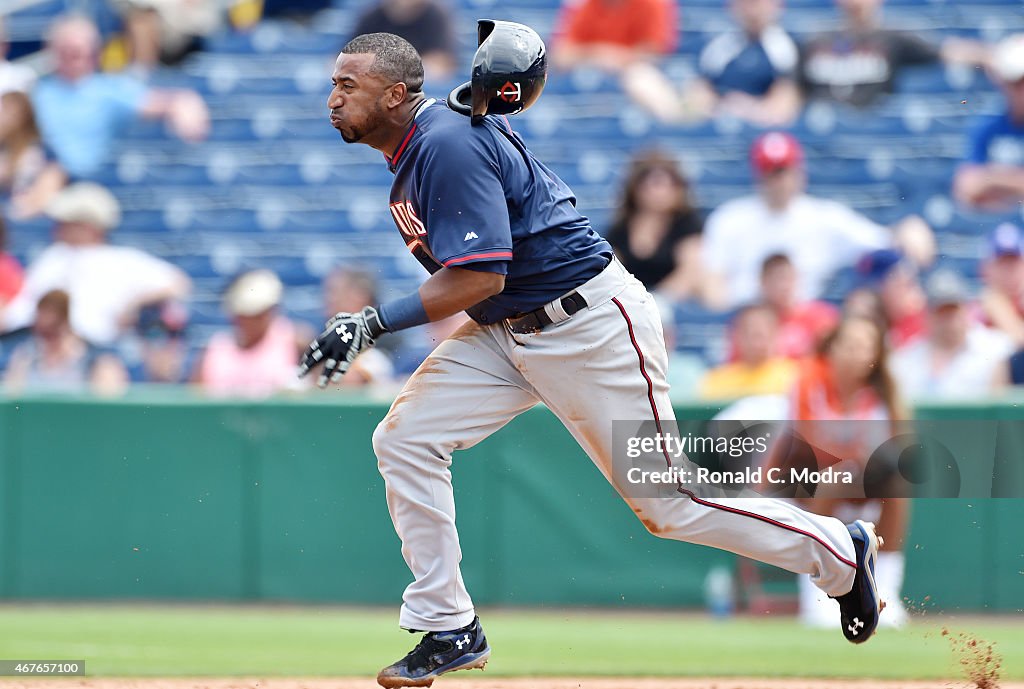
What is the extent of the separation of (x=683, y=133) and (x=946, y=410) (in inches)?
121

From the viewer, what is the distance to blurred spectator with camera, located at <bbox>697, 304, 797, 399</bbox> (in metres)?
7.04

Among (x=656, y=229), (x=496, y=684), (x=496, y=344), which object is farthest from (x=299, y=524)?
(x=496, y=344)

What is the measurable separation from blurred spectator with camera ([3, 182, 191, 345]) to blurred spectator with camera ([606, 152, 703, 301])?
2701mm

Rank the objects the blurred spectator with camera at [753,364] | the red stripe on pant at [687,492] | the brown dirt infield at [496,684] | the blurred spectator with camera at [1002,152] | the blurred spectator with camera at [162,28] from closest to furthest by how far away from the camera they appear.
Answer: the red stripe on pant at [687,492] → the brown dirt infield at [496,684] → the blurred spectator with camera at [753,364] → the blurred spectator with camera at [1002,152] → the blurred spectator with camera at [162,28]

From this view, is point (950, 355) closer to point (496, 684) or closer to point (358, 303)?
point (358, 303)

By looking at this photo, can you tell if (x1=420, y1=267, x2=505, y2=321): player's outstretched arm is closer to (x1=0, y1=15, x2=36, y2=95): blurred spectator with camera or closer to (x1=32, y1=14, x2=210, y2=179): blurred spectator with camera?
(x1=32, y1=14, x2=210, y2=179): blurred spectator with camera

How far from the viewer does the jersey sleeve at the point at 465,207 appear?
12.9ft

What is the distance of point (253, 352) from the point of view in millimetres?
7410

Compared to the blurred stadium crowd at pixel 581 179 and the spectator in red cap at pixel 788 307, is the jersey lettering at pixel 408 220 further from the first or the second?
the spectator in red cap at pixel 788 307

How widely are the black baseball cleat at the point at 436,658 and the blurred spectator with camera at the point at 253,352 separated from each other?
3127 millimetres

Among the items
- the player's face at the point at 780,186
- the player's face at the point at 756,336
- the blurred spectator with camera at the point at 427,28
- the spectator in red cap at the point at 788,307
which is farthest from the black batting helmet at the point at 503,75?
the blurred spectator with camera at the point at 427,28

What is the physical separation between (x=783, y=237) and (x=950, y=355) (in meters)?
1.33

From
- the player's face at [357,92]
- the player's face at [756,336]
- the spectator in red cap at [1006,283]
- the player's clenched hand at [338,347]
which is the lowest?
the player's face at [756,336]

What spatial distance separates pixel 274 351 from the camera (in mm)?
7391
